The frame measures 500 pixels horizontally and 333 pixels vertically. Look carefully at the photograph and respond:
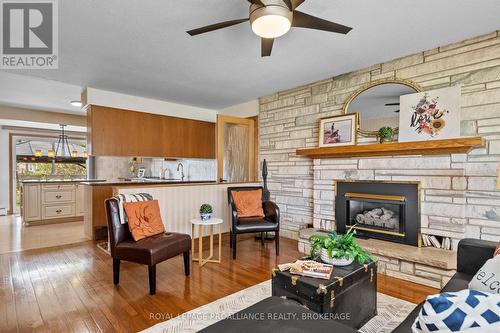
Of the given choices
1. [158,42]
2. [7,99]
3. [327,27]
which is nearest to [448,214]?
[327,27]

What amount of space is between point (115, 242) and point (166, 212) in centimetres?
107

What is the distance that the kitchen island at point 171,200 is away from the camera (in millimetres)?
3609

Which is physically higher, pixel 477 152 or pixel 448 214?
pixel 477 152

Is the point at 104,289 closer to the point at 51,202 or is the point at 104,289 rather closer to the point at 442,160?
the point at 442,160

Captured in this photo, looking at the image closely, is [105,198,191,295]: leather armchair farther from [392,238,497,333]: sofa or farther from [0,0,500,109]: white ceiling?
[392,238,497,333]: sofa

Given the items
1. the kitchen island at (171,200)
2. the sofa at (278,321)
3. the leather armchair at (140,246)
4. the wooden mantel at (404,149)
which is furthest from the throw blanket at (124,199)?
the wooden mantel at (404,149)

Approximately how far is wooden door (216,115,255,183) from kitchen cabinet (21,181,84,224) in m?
3.71

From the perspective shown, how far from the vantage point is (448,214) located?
2846mm

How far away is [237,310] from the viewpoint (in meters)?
2.15

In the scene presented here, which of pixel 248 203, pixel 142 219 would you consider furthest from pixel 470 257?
pixel 142 219

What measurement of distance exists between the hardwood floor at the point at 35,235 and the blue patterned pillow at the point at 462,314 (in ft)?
16.2

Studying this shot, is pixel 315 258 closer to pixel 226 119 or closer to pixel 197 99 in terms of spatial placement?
pixel 226 119

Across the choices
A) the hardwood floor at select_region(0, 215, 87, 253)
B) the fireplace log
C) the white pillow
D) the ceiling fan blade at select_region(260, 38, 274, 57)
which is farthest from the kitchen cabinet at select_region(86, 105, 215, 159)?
the white pillow

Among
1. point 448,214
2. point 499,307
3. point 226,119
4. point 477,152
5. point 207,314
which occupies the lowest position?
point 207,314
